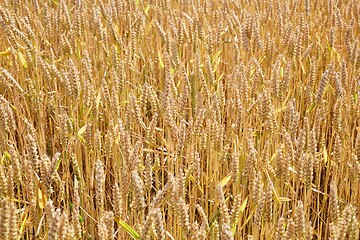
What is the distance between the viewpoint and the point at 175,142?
1.35 meters

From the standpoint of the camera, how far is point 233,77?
1.76m

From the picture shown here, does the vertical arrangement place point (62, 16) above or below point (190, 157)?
above

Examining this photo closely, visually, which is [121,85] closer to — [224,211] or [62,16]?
[62,16]

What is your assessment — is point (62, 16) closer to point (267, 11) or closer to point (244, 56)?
point (244, 56)

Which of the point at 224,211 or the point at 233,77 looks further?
the point at 233,77

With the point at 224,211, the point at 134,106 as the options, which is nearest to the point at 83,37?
the point at 134,106

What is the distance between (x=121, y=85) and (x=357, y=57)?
2.69 ft

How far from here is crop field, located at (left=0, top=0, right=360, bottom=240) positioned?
3.32 feet

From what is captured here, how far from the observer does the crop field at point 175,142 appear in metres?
1.01

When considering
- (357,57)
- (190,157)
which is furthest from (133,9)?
(190,157)

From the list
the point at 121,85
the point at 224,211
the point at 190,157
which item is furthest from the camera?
the point at 121,85

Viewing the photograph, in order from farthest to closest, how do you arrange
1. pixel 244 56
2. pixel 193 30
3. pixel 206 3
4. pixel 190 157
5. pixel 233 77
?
pixel 206 3 → pixel 244 56 → pixel 193 30 → pixel 233 77 → pixel 190 157

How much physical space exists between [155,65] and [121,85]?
2.18ft

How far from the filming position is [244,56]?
220 centimetres
